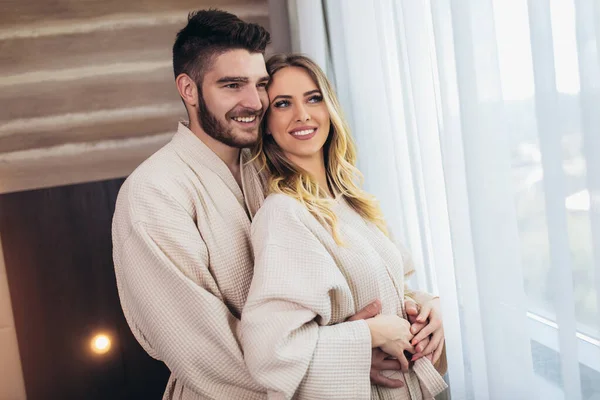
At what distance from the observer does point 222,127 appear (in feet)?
5.12

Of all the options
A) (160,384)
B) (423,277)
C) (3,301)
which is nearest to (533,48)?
(423,277)

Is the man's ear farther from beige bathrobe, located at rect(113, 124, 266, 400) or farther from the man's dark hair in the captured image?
beige bathrobe, located at rect(113, 124, 266, 400)

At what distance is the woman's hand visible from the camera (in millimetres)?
1304

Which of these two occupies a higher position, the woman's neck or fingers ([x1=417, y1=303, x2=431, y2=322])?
the woman's neck

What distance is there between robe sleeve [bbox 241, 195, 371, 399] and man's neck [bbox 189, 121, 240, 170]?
1.28 ft

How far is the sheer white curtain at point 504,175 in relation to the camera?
3.10 feet

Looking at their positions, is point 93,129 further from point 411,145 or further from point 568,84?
point 568,84

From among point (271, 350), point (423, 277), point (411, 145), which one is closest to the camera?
point (271, 350)

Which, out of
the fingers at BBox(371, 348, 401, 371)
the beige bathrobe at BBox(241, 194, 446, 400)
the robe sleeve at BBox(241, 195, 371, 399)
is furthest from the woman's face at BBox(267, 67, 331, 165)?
the fingers at BBox(371, 348, 401, 371)

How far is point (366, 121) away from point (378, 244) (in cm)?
42

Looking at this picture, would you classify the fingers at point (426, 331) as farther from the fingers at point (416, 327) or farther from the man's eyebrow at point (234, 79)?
the man's eyebrow at point (234, 79)

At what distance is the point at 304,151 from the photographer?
1.58 metres

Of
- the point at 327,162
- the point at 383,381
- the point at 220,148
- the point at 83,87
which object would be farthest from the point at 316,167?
the point at 83,87

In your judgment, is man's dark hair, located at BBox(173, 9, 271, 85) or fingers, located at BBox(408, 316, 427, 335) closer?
fingers, located at BBox(408, 316, 427, 335)
